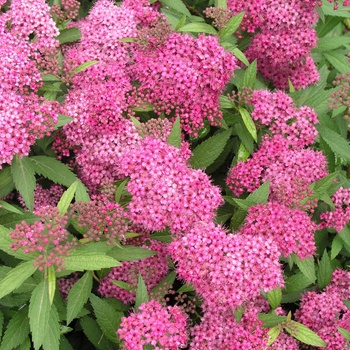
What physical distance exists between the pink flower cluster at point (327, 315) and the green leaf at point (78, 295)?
151 centimetres

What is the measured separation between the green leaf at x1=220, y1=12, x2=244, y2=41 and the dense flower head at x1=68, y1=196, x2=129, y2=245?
163 centimetres

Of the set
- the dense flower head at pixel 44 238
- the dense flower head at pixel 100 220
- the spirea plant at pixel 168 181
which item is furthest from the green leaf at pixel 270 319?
Answer: the dense flower head at pixel 44 238

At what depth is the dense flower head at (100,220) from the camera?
316 cm

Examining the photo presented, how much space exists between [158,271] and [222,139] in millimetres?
1067

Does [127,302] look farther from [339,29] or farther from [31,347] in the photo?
[339,29]

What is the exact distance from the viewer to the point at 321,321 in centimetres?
374

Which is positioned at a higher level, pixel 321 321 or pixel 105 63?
pixel 105 63

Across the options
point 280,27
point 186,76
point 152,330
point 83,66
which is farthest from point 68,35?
point 152,330

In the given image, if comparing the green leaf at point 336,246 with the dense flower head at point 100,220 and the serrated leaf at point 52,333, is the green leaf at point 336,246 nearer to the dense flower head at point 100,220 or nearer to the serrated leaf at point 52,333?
the dense flower head at point 100,220

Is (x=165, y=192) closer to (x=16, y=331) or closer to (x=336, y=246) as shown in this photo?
(x=16, y=331)

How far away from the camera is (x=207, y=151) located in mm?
3906

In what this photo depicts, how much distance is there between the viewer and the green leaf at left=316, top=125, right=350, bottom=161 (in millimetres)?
4176

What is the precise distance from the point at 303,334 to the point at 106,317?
1317 mm

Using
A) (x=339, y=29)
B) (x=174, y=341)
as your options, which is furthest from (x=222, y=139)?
(x=339, y=29)
